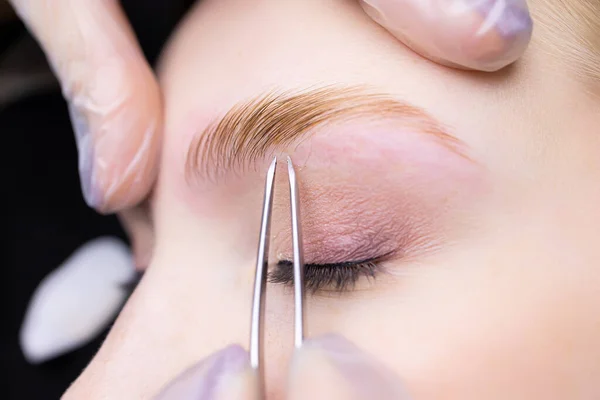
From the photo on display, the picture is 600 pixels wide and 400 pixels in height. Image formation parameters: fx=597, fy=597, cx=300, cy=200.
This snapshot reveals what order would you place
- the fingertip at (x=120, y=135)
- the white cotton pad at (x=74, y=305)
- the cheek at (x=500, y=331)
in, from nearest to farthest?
the cheek at (x=500, y=331) → the fingertip at (x=120, y=135) → the white cotton pad at (x=74, y=305)

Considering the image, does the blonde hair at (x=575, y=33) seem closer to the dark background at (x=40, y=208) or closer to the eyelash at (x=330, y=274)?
the eyelash at (x=330, y=274)

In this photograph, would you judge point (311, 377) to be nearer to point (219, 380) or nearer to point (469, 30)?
point (219, 380)

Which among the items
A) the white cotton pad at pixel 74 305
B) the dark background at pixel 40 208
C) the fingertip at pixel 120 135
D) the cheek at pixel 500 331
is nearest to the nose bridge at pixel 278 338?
the cheek at pixel 500 331

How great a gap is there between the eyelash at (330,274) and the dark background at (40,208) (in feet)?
2.49

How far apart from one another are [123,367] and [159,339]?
0.19 feet

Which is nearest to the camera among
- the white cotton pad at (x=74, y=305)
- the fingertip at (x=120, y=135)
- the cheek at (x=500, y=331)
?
the cheek at (x=500, y=331)

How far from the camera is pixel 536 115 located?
25.2 inches

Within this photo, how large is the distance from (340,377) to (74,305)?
2.77 feet

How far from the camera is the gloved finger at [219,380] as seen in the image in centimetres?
63

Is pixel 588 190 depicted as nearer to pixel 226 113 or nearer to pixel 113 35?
pixel 226 113

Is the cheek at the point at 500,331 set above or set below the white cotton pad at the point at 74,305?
above

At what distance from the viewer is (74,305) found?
1.27 metres

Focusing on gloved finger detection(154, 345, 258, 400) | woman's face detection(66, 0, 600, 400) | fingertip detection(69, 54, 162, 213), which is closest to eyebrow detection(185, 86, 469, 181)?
woman's face detection(66, 0, 600, 400)

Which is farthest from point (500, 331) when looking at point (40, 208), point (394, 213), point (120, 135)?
point (40, 208)
